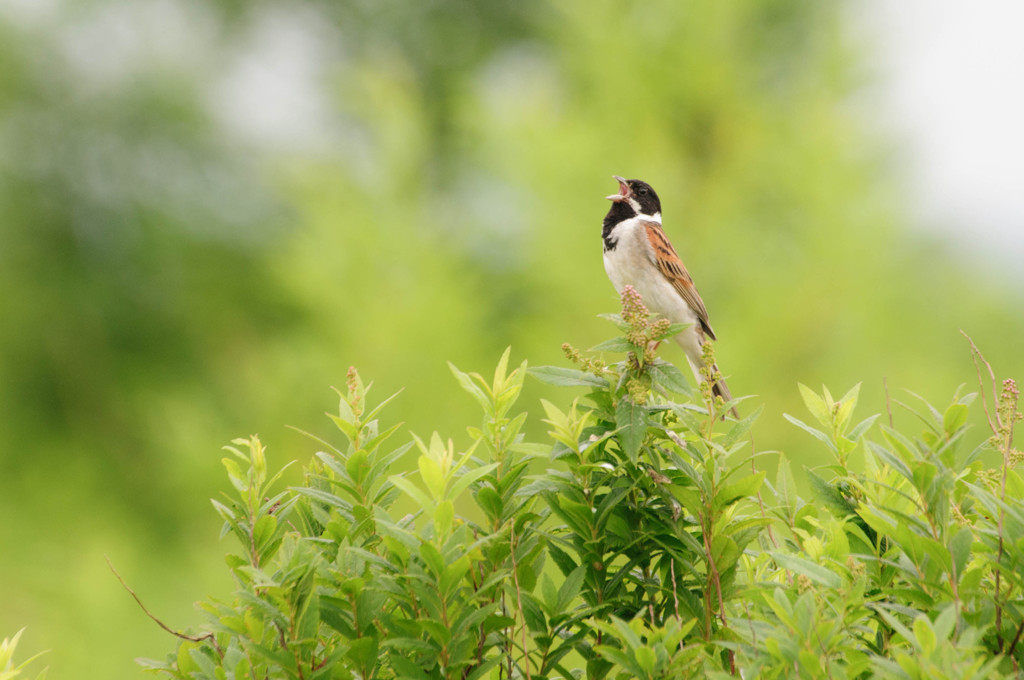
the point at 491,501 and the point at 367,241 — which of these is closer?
the point at 491,501

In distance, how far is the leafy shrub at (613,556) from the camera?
4.86 ft

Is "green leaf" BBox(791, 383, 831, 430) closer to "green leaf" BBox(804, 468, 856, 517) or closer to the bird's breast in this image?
"green leaf" BBox(804, 468, 856, 517)

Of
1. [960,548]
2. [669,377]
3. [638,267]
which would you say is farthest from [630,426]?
[638,267]

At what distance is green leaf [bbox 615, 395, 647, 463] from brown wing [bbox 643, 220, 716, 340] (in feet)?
11.0

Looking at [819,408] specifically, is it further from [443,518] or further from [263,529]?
[263,529]

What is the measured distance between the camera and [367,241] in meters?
8.84

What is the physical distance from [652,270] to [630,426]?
3.48 metres

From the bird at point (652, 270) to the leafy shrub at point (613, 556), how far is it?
10.3 feet

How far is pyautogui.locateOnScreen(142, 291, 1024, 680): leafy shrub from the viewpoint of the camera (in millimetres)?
1481

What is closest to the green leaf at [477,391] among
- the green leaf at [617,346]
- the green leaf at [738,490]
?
the green leaf at [617,346]

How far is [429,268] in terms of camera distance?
880cm

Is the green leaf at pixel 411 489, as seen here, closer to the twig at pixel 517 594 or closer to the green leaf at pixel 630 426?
the twig at pixel 517 594

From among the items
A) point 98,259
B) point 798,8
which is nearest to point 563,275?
point 798,8

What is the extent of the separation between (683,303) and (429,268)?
403 cm
